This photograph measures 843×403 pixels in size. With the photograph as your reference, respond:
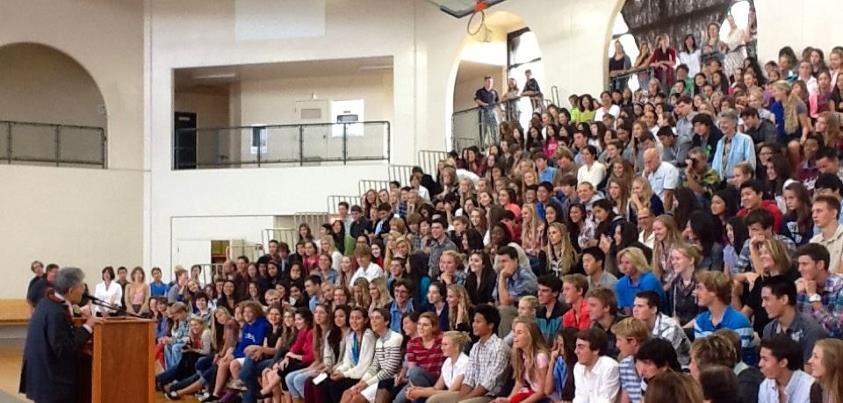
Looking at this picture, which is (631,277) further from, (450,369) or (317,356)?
(317,356)

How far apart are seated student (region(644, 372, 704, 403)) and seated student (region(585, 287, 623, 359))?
304 centimetres

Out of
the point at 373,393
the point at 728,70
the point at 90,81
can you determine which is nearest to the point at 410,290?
the point at 373,393

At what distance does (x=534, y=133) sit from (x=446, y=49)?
5516mm

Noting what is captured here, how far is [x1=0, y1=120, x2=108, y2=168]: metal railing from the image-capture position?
57.2 ft

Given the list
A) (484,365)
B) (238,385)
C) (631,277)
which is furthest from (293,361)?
(631,277)

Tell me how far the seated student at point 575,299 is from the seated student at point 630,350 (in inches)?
36.6

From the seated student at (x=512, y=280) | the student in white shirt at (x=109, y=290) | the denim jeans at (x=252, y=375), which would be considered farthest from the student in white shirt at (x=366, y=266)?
the student in white shirt at (x=109, y=290)

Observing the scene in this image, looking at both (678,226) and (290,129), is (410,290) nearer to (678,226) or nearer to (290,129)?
(678,226)

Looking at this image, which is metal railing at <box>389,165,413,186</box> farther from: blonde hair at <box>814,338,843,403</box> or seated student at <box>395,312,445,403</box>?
blonde hair at <box>814,338,843,403</box>

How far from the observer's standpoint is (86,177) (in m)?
17.8

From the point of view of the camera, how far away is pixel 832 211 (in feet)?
20.5

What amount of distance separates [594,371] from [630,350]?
0.31 m

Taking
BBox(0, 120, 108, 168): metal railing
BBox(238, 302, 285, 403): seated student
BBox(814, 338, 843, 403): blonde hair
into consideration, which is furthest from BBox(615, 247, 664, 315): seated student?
BBox(0, 120, 108, 168): metal railing

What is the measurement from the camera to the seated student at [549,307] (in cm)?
696
